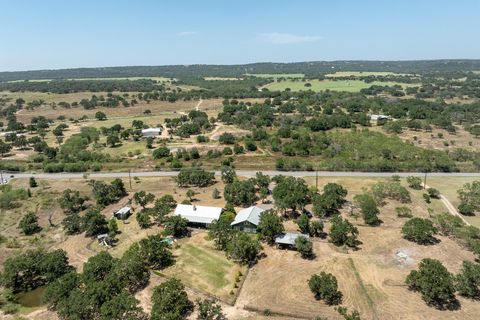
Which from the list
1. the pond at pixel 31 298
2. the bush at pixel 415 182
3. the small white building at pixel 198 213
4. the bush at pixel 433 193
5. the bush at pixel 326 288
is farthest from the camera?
the bush at pixel 415 182

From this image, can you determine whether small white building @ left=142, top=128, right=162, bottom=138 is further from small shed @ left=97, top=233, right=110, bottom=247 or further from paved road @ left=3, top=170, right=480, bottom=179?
small shed @ left=97, top=233, right=110, bottom=247

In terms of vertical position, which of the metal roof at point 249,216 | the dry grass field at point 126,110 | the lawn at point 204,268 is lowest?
the lawn at point 204,268

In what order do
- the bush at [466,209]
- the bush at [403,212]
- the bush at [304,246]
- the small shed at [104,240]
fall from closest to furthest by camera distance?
the bush at [304,246], the small shed at [104,240], the bush at [466,209], the bush at [403,212]

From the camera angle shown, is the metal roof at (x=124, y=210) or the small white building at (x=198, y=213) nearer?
the small white building at (x=198, y=213)

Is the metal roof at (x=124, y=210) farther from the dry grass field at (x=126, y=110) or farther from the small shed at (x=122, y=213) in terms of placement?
the dry grass field at (x=126, y=110)

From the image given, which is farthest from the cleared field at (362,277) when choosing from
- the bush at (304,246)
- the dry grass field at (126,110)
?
the dry grass field at (126,110)

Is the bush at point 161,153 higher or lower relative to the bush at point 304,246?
higher

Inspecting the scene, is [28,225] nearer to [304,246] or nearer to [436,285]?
[304,246]

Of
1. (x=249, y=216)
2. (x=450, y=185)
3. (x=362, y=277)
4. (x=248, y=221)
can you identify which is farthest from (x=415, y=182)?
(x=248, y=221)
